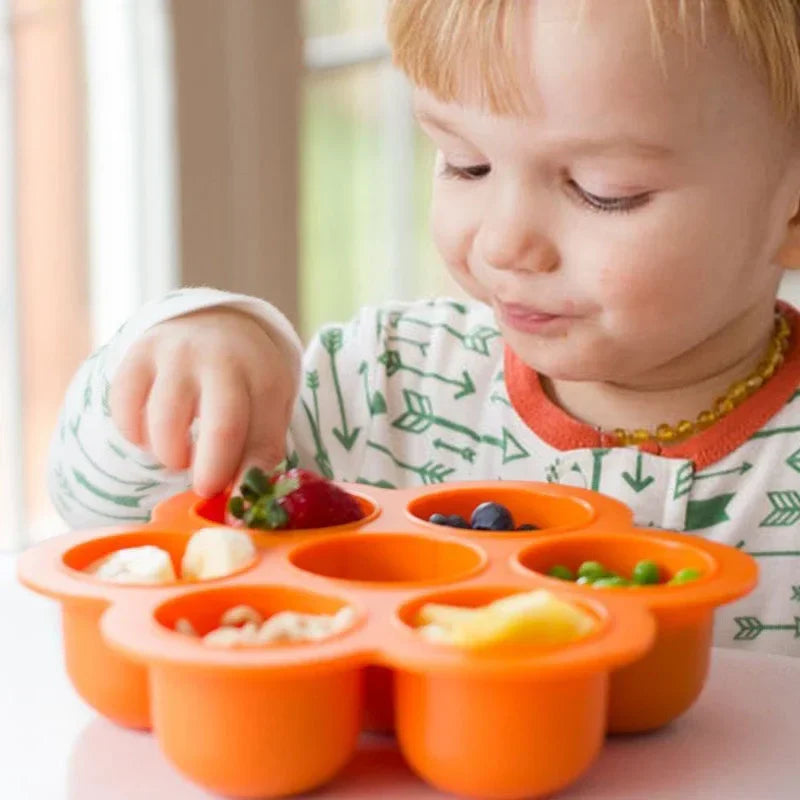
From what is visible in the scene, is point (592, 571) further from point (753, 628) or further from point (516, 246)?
point (753, 628)

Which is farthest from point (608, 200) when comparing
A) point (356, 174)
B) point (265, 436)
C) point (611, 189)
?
point (356, 174)

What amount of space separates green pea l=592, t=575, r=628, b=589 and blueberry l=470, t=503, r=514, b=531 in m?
0.07

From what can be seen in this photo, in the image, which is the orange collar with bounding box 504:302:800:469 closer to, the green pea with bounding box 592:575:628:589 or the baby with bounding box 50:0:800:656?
the baby with bounding box 50:0:800:656

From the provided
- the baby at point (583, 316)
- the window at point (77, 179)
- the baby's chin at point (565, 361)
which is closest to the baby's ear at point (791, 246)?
the baby at point (583, 316)

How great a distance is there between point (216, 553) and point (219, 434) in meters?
0.15

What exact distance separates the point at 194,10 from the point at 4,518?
677 millimetres

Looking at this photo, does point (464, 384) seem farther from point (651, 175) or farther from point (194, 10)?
point (194, 10)

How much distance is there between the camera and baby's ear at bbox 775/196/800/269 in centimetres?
82

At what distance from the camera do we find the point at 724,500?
0.93 metres


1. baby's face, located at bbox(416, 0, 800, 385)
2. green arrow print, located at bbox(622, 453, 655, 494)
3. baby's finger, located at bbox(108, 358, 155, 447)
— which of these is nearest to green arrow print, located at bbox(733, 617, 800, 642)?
green arrow print, located at bbox(622, 453, 655, 494)

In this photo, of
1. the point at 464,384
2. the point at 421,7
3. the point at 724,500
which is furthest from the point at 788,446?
the point at 421,7

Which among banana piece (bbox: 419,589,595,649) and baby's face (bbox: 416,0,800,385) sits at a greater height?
baby's face (bbox: 416,0,800,385)

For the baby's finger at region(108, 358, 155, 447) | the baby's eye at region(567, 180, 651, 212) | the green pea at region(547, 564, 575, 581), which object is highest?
the baby's eye at region(567, 180, 651, 212)

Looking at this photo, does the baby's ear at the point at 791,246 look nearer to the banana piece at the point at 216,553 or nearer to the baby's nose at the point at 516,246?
the baby's nose at the point at 516,246
